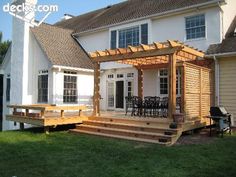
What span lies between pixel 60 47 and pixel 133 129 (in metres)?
9.10

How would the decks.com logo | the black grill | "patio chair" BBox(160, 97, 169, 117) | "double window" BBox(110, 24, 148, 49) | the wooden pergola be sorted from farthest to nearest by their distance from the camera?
the decks.com logo, "double window" BBox(110, 24, 148, 49), "patio chair" BBox(160, 97, 169, 117), the black grill, the wooden pergola

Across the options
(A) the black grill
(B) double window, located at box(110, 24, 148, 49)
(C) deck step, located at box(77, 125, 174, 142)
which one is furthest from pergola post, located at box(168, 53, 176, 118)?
(B) double window, located at box(110, 24, 148, 49)

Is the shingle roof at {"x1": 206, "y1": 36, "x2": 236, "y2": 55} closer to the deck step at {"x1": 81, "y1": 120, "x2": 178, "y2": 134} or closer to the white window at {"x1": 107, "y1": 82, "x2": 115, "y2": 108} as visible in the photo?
the deck step at {"x1": 81, "y1": 120, "x2": 178, "y2": 134}

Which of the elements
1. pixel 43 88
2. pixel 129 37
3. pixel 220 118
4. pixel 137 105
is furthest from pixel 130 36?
pixel 220 118

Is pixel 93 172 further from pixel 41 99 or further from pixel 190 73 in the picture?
pixel 41 99

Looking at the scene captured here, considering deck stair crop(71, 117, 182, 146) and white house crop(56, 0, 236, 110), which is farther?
white house crop(56, 0, 236, 110)

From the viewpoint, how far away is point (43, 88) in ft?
51.4

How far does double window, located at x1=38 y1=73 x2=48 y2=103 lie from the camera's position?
50.9 ft

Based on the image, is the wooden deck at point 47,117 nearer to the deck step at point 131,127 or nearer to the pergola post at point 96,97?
the pergola post at point 96,97

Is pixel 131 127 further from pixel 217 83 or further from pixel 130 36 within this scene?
pixel 130 36

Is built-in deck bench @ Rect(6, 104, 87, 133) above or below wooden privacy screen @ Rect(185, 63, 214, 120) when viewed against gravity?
below

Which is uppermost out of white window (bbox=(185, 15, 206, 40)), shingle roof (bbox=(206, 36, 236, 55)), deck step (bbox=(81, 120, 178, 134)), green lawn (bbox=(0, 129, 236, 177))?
white window (bbox=(185, 15, 206, 40))

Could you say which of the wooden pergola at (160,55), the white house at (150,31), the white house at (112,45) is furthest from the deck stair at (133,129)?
the white house at (150,31)

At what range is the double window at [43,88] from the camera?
15.5 metres
